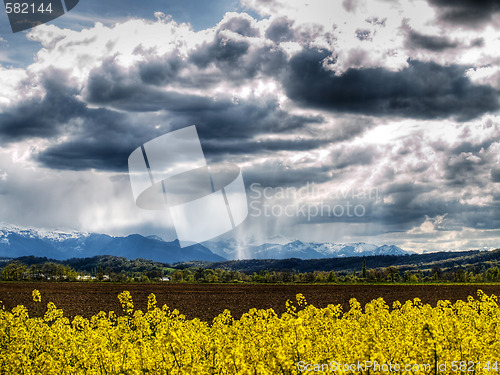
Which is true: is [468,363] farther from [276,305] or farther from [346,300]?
[346,300]

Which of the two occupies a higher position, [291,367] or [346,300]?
[291,367]

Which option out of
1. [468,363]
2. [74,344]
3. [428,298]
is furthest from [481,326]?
[428,298]

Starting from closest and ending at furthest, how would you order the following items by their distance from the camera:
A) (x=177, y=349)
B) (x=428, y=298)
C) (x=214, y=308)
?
(x=177, y=349) < (x=214, y=308) < (x=428, y=298)

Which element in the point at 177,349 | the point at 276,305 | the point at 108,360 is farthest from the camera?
the point at 276,305

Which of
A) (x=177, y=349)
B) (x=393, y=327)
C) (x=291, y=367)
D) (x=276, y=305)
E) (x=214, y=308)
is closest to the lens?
(x=291, y=367)

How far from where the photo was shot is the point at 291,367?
10.6m

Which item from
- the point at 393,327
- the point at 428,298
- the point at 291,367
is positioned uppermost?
the point at 291,367

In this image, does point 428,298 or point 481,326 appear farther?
point 428,298

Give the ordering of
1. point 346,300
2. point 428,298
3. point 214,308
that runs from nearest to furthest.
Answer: point 214,308 → point 346,300 → point 428,298

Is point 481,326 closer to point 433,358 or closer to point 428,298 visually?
point 433,358

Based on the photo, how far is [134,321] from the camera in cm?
2267

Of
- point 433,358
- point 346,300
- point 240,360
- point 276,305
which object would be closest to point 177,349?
point 240,360

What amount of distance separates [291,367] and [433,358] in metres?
3.20

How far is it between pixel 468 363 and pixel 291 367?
4.12 meters
